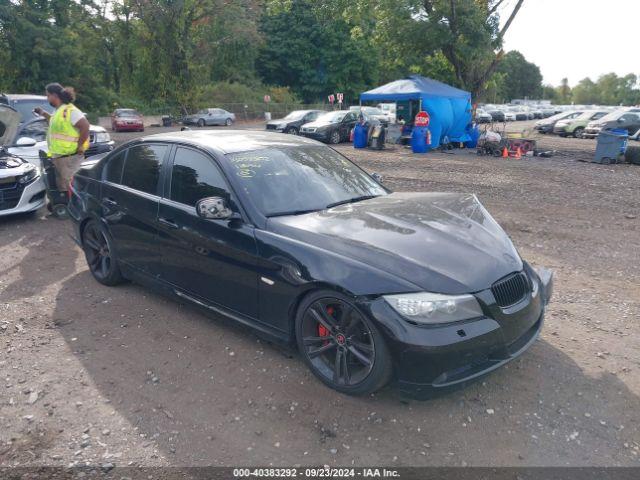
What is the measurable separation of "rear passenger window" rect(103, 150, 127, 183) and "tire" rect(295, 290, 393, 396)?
2.55 m

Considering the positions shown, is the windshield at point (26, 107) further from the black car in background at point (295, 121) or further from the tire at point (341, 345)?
the black car in background at point (295, 121)

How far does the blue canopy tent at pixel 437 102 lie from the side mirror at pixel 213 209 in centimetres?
1544

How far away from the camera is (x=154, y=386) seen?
3453mm

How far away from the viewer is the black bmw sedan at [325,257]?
9.59 feet

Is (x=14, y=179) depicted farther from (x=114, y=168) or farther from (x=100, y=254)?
(x=114, y=168)

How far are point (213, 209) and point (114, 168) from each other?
191 centimetres

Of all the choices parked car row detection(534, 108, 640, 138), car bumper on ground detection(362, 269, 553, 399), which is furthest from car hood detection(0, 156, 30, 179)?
parked car row detection(534, 108, 640, 138)

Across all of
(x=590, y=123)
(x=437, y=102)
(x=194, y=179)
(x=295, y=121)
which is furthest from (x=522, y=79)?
(x=194, y=179)

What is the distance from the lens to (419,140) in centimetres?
1731

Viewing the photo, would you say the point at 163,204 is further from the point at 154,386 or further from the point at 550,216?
the point at 550,216

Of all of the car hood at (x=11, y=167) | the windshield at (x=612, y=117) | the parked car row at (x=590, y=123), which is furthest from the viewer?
the windshield at (x=612, y=117)

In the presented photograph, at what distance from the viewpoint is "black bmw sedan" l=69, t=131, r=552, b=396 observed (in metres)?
2.92

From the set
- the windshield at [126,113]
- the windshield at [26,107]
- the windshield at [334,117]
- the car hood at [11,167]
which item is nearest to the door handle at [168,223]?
the car hood at [11,167]

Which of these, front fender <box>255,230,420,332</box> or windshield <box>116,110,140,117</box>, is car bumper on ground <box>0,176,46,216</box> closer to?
front fender <box>255,230,420,332</box>
